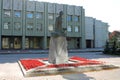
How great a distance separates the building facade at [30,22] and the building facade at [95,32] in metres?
7.02

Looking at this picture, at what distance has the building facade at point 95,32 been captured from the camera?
62956 millimetres

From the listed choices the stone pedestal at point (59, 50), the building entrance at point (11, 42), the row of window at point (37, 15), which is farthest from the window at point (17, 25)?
the stone pedestal at point (59, 50)

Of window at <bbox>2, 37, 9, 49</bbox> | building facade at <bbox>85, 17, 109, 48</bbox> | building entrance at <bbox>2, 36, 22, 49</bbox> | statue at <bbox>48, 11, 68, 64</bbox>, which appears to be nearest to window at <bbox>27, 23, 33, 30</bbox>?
building entrance at <bbox>2, 36, 22, 49</bbox>

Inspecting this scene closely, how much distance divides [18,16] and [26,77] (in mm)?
39726

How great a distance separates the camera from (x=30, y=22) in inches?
1994

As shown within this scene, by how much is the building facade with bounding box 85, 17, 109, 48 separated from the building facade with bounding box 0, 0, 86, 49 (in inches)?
276

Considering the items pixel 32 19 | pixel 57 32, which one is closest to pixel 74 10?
pixel 32 19

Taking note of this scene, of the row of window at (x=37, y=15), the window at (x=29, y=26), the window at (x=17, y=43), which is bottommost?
the window at (x=17, y=43)

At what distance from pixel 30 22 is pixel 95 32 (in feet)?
75.9

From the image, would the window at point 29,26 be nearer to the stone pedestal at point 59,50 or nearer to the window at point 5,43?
the window at point 5,43

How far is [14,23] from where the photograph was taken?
4919 centimetres

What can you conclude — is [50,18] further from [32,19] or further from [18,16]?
[18,16]

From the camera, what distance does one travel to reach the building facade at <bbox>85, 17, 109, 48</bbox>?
207 feet

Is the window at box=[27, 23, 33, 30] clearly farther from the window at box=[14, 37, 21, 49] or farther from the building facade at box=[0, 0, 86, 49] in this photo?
the window at box=[14, 37, 21, 49]
